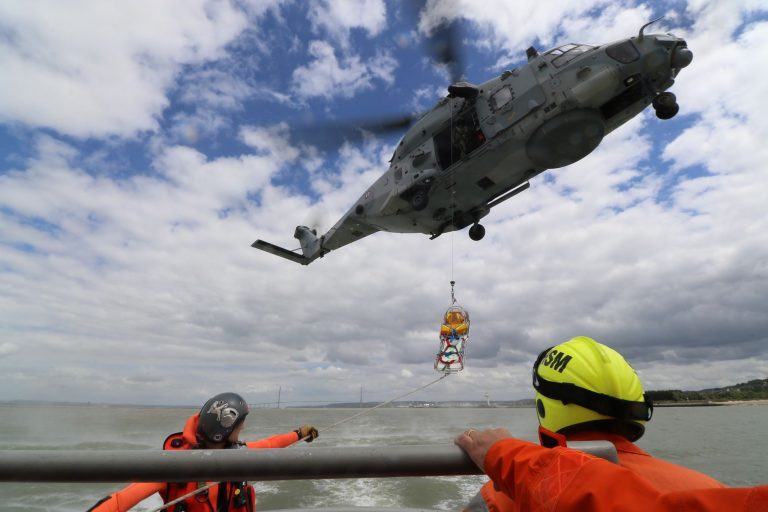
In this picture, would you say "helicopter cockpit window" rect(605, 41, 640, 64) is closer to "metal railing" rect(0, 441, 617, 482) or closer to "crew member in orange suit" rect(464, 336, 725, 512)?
"crew member in orange suit" rect(464, 336, 725, 512)

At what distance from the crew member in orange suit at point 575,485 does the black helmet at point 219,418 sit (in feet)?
7.41

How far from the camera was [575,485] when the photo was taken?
921 millimetres

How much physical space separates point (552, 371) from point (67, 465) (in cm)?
148

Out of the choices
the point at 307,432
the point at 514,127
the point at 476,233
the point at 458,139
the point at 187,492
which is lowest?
the point at 187,492

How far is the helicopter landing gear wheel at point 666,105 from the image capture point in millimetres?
8297

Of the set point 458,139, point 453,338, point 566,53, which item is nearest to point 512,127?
point 458,139

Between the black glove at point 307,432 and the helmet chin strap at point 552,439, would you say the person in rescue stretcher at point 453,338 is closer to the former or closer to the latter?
the black glove at point 307,432

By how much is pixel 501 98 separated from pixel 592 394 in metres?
9.25

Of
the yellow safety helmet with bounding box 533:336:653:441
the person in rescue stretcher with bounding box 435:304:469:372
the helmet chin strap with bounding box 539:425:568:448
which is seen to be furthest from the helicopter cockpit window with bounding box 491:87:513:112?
the helmet chin strap with bounding box 539:425:568:448

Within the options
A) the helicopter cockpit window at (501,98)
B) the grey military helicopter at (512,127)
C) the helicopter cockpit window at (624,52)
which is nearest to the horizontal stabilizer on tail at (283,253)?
the grey military helicopter at (512,127)

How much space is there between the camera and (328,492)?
1082 cm

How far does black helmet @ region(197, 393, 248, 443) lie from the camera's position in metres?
3.00

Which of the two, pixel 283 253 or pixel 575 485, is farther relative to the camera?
pixel 283 253

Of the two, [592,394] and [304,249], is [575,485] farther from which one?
[304,249]
